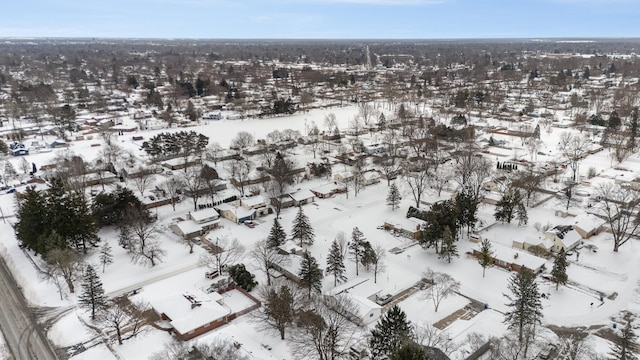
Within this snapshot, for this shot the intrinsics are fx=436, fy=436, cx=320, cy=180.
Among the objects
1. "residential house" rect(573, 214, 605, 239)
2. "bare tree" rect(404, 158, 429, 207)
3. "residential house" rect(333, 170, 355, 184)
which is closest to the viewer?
"residential house" rect(573, 214, 605, 239)

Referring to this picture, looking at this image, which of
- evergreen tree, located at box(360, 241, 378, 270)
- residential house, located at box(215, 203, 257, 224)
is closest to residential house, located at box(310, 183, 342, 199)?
residential house, located at box(215, 203, 257, 224)

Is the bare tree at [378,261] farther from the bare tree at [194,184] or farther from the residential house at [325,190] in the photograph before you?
the bare tree at [194,184]

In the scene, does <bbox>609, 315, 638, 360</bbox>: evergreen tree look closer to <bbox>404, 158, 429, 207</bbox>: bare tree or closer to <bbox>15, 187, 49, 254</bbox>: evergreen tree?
<bbox>404, 158, 429, 207</bbox>: bare tree

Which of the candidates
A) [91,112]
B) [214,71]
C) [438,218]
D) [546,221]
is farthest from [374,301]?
[214,71]

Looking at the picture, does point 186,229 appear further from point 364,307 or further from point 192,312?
point 364,307

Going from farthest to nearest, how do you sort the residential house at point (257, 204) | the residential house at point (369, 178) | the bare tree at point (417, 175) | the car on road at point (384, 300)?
1. the residential house at point (369, 178)
2. the bare tree at point (417, 175)
3. the residential house at point (257, 204)
4. the car on road at point (384, 300)

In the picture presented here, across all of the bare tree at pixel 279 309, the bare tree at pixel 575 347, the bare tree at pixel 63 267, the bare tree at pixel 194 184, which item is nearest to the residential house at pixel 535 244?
the bare tree at pixel 575 347

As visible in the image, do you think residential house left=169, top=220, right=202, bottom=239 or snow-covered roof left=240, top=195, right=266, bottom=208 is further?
snow-covered roof left=240, top=195, right=266, bottom=208
